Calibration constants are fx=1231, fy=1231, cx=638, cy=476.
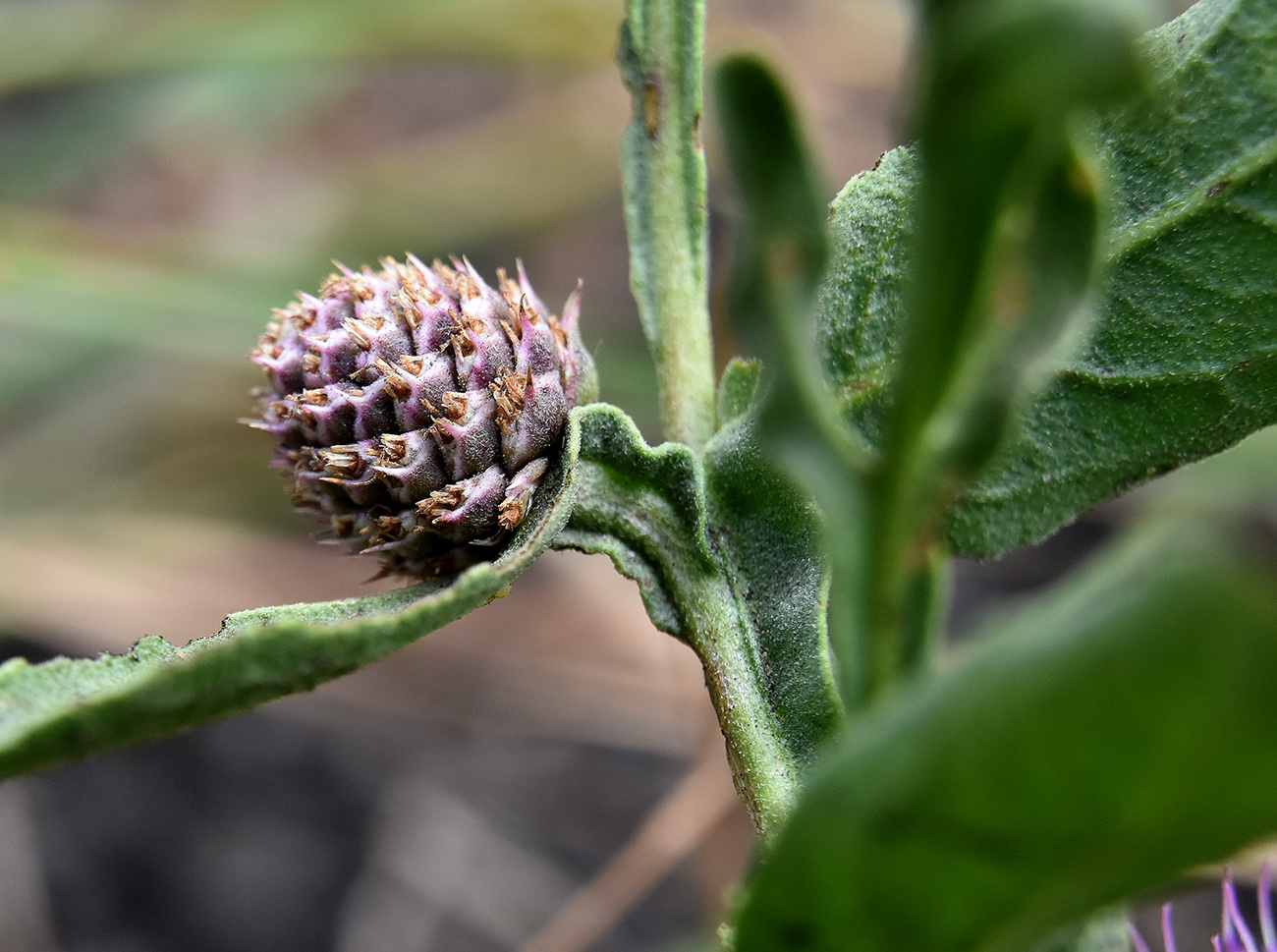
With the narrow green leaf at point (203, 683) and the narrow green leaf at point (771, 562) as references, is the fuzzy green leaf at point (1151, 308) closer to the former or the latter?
the narrow green leaf at point (771, 562)

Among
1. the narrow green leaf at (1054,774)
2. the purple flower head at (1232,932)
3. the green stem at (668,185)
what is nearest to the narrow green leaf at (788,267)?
the narrow green leaf at (1054,774)

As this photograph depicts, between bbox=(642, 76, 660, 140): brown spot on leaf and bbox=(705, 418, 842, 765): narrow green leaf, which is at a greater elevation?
bbox=(642, 76, 660, 140): brown spot on leaf

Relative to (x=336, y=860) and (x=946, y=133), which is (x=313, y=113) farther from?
(x=946, y=133)

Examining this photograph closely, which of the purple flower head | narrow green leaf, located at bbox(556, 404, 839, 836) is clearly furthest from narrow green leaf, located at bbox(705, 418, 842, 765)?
the purple flower head

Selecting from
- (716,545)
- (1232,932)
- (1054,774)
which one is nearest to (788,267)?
(1054,774)

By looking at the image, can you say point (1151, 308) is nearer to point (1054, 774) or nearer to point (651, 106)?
point (651, 106)

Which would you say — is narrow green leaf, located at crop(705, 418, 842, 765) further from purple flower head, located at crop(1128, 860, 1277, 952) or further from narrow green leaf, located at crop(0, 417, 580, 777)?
purple flower head, located at crop(1128, 860, 1277, 952)

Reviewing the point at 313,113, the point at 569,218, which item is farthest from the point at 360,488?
the point at 313,113
